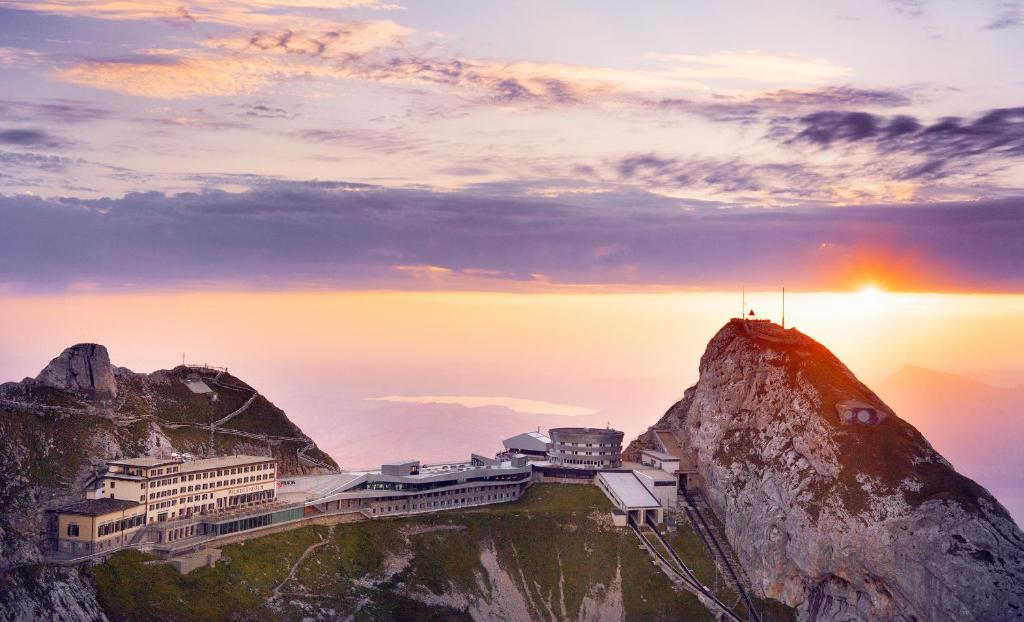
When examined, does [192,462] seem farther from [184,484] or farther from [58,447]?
[58,447]

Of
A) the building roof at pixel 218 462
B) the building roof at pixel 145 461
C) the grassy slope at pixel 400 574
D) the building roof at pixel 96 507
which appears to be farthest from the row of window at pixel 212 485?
the grassy slope at pixel 400 574

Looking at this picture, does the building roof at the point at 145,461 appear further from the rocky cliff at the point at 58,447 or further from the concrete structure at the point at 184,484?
the rocky cliff at the point at 58,447

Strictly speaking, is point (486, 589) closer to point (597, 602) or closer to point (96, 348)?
point (597, 602)

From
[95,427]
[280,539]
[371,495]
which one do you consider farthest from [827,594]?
[95,427]

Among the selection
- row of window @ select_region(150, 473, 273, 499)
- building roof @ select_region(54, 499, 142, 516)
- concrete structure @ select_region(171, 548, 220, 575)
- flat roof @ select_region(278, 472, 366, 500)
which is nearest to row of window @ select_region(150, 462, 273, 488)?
row of window @ select_region(150, 473, 273, 499)


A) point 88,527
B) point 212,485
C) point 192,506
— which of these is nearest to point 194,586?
point 88,527

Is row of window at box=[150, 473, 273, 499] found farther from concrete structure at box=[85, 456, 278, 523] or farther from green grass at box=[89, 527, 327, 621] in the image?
green grass at box=[89, 527, 327, 621]
